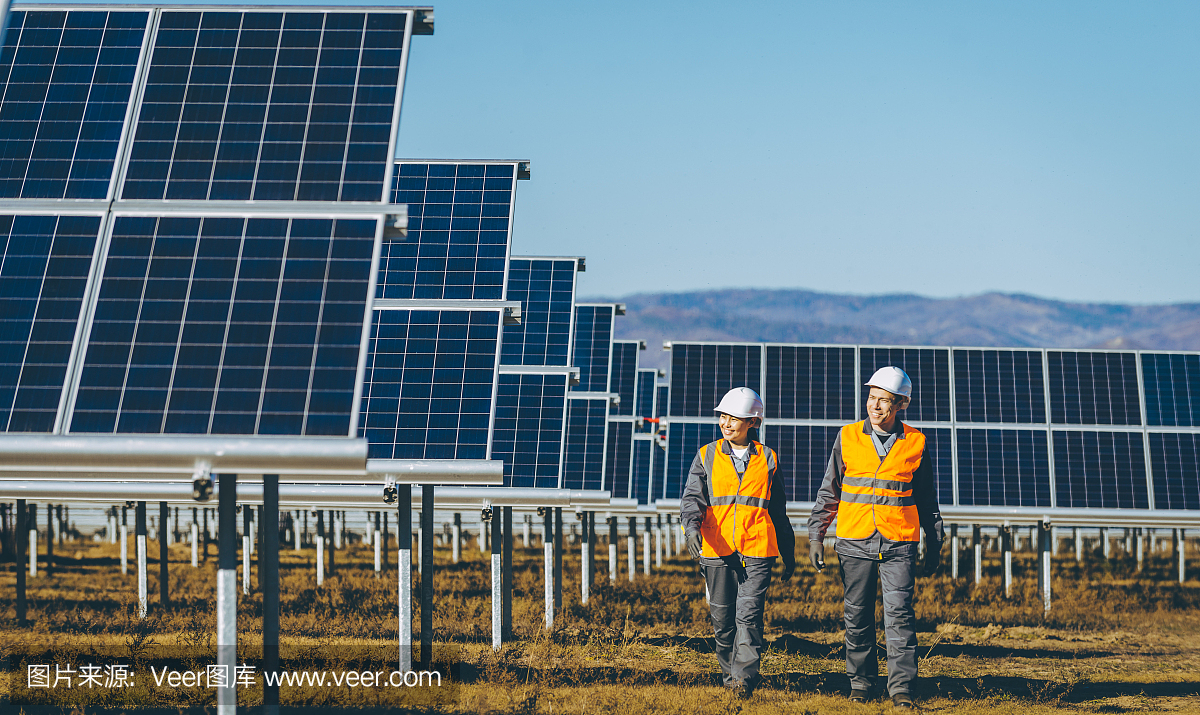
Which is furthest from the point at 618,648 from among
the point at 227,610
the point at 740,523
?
the point at 227,610

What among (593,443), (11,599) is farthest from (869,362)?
(11,599)

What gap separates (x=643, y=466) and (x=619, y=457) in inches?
268

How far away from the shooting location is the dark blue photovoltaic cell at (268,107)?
1016 cm

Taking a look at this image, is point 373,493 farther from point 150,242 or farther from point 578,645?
point 150,242

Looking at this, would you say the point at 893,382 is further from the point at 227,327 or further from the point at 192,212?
the point at 192,212

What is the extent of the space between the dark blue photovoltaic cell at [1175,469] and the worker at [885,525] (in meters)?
15.9

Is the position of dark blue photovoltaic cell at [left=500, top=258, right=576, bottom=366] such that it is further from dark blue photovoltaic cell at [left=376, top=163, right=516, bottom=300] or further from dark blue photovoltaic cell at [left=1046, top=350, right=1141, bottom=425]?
dark blue photovoltaic cell at [left=1046, top=350, right=1141, bottom=425]

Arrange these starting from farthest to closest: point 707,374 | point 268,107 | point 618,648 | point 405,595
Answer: point 707,374
point 618,648
point 405,595
point 268,107

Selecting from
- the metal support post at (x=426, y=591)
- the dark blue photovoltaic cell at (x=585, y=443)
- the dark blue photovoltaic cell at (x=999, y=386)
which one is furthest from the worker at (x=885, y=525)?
the dark blue photovoltaic cell at (x=999, y=386)

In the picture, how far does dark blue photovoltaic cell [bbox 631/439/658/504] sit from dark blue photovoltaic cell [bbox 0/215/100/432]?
26932 millimetres

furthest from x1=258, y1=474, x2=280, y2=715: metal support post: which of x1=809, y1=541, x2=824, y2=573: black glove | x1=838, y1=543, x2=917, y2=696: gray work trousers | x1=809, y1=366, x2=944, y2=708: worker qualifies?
x1=838, y1=543, x2=917, y2=696: gray work trousers

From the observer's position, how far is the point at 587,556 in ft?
86.6

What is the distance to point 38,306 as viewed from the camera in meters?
9.61

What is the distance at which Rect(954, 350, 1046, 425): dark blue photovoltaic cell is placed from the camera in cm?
2653
